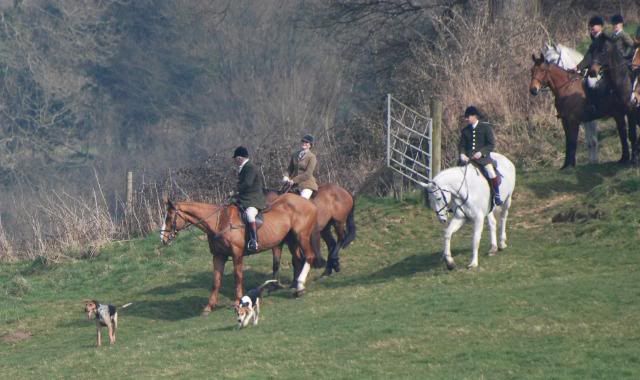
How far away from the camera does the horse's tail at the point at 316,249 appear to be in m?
24.1

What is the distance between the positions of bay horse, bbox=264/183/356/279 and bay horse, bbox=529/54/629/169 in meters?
5.33

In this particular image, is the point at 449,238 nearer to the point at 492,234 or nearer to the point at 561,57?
the point at 492,234

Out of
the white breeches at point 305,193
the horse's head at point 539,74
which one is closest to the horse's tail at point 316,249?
the white breeches at point 305,193

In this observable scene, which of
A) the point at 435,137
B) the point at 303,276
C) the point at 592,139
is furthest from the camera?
the point at 592,139

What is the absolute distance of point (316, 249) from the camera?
79.6 feet

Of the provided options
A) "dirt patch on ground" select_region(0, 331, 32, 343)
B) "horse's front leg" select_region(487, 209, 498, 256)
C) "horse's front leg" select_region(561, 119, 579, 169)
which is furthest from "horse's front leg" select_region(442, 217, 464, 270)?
"dirt patch on ground" select_region(0, 331, 32, 343)

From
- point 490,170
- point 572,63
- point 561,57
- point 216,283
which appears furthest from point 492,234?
point 572,63

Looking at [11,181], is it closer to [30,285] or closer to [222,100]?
[222,100]

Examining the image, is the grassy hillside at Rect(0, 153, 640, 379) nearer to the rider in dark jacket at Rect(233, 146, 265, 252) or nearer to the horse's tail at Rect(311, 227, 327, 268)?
the horse's tail at Rect(311, 227, 327, 268)

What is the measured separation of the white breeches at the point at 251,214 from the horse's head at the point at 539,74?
7.59 metres

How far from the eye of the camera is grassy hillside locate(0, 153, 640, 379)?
1681 centimetres

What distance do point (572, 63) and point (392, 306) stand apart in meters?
11.7

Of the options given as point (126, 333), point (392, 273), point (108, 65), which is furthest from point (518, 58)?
point (108, 65)

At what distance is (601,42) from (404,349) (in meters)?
11.6
